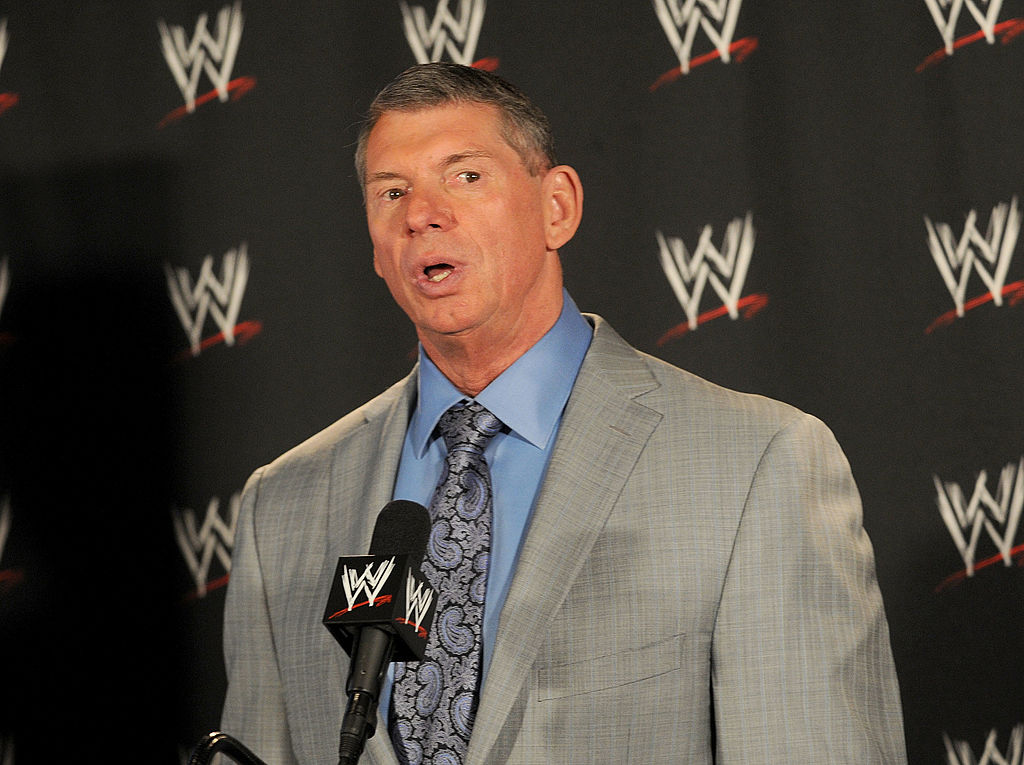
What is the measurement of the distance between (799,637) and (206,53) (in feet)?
5.56

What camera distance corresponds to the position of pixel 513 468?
1768 millimetres

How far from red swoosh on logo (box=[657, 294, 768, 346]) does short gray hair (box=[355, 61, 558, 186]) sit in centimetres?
54

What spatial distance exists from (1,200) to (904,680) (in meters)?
2.00

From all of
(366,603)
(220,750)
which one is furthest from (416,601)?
(220,750)

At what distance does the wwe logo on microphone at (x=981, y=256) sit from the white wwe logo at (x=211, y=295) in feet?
4.27

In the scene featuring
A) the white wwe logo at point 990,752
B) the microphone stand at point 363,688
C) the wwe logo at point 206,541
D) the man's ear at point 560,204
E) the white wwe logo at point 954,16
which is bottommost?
the white wwe logo at point 990,752

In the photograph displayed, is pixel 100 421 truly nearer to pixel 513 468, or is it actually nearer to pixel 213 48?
pixel 213 48

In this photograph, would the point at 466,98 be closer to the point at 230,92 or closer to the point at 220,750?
the point at 230,92

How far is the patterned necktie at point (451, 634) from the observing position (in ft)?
5.31

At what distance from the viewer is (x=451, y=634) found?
1657mm

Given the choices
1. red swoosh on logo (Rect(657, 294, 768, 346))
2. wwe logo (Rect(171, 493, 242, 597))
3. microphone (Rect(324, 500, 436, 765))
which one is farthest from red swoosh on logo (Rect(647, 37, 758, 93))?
microphone (Rect(324, 500, 436, 765))

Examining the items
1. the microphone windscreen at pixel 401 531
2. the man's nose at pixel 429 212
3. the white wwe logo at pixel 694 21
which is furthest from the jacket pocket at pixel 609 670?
the white wwe logo at pixel 694 21

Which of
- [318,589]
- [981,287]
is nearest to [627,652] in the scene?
[318,589]

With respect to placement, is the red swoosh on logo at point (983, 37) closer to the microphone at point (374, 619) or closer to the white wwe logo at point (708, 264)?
the white wwe logo at point (708, 264)
